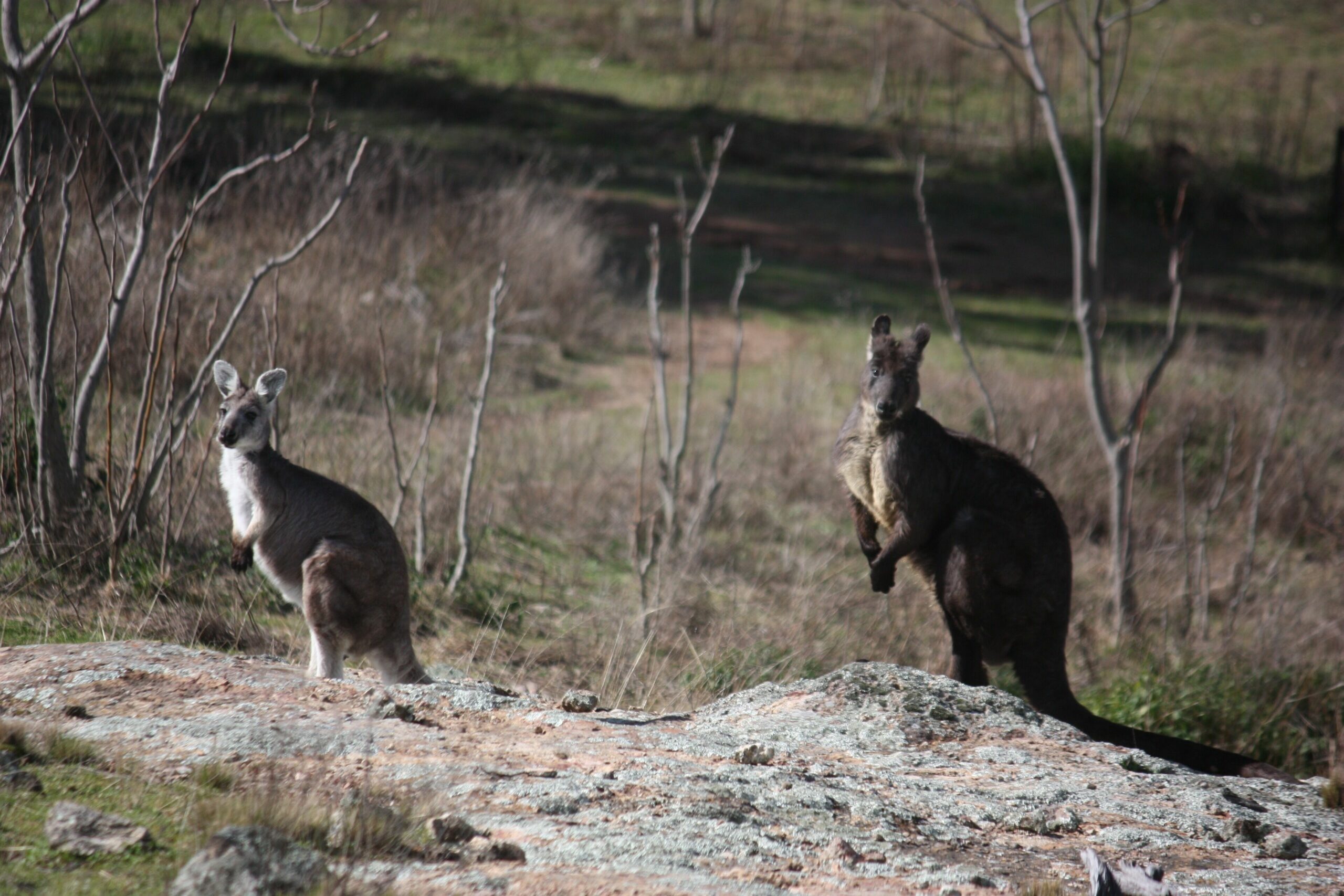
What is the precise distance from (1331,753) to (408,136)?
13792 millimetres

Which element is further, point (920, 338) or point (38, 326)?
point (38, 326)

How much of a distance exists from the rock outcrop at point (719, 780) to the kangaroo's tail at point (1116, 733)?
308mm

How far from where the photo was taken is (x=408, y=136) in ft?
55.5

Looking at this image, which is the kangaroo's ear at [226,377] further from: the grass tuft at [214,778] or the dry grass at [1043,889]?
the dry grass at [1043,889]

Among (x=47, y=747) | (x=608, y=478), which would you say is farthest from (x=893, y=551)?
(x=608, y=478)

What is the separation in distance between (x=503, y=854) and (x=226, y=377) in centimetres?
272

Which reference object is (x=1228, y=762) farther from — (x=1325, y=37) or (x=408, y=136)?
(x=1325, y=37)

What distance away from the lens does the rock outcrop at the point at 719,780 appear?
3178mm

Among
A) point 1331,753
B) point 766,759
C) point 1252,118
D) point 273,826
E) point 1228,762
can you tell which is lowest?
point 1331,753

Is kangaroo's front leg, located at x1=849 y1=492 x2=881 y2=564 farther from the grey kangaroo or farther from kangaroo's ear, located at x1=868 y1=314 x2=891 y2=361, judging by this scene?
the grey kangaroo

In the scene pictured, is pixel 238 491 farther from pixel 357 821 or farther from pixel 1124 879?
pixel 1124 879

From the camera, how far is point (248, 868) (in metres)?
2.60

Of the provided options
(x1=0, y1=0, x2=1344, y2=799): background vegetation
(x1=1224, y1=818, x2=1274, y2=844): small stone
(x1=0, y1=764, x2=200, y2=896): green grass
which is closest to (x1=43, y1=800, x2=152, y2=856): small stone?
(x1=0, y1=764, x2=200, y2=896): green grass

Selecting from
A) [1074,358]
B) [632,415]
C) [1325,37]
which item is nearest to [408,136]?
[632,415]
